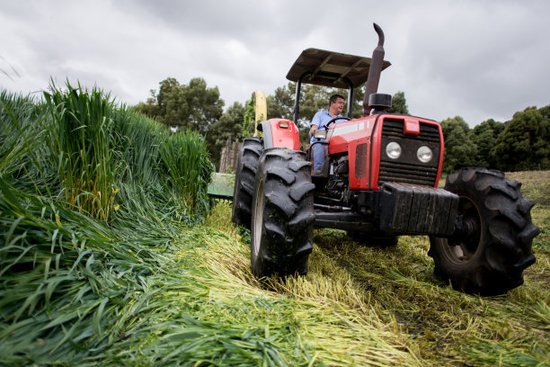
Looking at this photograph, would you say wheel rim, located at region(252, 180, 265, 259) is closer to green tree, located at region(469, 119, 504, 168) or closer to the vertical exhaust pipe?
the vertical exhaust pipe

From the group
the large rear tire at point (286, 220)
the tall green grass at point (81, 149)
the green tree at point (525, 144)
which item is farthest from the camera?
the green tree at point (525, 144)

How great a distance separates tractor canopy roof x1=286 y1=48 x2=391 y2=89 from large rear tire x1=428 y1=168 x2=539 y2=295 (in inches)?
68.4

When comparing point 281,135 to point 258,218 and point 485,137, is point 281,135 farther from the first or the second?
point 485,137

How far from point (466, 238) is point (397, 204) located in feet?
2.72

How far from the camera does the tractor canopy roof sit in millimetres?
3941

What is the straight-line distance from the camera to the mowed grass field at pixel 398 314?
1.74m

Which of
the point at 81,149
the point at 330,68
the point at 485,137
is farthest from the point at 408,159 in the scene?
the point at 485,137

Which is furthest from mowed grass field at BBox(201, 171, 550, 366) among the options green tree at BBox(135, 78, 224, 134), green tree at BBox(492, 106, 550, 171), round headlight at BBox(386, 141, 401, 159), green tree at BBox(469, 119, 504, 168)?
green tree at BBox(469, 119, 504, 168)

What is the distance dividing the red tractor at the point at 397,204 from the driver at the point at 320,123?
0.14m

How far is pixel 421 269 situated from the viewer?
3.57 meters

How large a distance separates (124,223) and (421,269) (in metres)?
2.72

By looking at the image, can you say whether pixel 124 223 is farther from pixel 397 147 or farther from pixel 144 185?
pixel 397 147

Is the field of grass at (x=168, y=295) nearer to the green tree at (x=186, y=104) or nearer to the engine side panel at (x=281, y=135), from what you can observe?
the engine side panel at (x=281, y=135)

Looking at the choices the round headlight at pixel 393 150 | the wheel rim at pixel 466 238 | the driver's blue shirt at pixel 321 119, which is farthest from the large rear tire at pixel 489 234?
the driver's blue shirt at pixel 321 119
